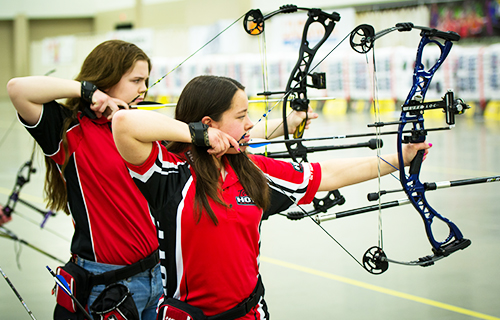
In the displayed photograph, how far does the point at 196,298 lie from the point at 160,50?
1825cm

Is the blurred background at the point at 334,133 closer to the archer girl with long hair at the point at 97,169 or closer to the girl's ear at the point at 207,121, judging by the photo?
the archer girl with long hair at the point at 97,169

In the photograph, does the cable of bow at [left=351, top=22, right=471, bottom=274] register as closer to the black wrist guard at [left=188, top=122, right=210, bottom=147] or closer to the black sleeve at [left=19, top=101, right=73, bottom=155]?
the black wrist guard at [left=188, top=122, right=210, bottom=147]

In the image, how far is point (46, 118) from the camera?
1553 millimetres

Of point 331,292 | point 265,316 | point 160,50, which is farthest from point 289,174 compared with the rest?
point 160,50

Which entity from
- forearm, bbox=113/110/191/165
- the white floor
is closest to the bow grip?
forearm, bbox=113/110/191/165

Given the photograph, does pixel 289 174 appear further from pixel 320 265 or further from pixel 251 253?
pixel 320 265

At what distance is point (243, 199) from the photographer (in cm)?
129

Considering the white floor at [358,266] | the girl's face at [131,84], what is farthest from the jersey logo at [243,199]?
the white floor at [358,266]

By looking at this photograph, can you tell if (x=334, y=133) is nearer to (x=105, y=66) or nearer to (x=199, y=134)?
(x=105, y=66)

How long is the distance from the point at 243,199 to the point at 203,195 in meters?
0.11

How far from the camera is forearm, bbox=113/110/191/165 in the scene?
3.84 ft

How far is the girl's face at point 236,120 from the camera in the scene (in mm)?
1302

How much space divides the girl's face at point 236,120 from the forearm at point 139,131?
0.14 m

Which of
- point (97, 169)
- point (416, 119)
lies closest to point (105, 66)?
point (97, 169)
